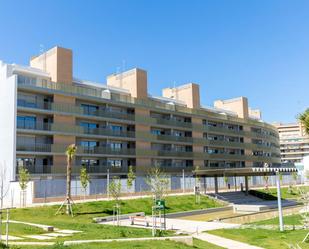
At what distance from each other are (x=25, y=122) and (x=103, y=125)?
43.2 ft

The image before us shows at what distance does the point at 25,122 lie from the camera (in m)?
47.3

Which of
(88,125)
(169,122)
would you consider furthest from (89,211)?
(169,122)

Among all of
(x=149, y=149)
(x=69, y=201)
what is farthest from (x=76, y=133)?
(x=69, y=201)

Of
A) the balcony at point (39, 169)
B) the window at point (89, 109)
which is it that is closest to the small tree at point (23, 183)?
the balcony at point (39, 169)

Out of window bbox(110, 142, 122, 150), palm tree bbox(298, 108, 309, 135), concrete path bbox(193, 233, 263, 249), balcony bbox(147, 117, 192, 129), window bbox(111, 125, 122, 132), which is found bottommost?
concrete path bbox(193, 233, 263, 249)

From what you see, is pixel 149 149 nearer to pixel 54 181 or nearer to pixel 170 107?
pixel 170 107

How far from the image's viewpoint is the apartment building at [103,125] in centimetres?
4738

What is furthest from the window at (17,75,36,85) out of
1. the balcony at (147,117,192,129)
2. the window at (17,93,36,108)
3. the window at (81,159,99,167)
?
the balcony at (147,117,192,129)

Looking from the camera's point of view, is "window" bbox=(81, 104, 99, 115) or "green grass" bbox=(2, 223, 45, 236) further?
"window" bbox=(81, 104, 99, 115)

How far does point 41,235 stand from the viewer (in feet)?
64.1

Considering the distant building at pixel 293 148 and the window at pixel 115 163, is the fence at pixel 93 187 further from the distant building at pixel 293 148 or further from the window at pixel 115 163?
the distant building at pixel 293 148

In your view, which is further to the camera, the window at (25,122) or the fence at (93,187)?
the window at (25,122)

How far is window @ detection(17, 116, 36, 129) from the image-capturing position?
4669cm

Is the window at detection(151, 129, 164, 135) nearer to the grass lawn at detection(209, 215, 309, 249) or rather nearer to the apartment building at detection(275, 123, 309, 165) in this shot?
the grass lawn at detection(209, 215, 309, 249)
